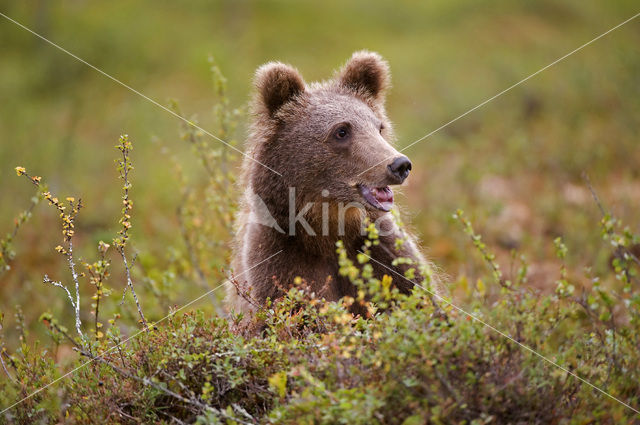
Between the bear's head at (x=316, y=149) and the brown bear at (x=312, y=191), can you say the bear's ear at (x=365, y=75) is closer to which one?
the bear's head at (x=316, y=149)

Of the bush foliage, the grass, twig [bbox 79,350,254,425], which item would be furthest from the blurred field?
twig [bbox 79,350,254,425]

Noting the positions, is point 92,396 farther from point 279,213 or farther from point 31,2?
point 31,2

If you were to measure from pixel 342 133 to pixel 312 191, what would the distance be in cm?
50

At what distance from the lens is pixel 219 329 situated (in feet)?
11.6

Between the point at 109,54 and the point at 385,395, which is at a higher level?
the point at 109,54

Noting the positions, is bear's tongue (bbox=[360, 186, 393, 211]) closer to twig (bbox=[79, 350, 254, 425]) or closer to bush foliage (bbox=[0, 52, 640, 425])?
bush foliage (bbox=[0, 52, 640, 425])

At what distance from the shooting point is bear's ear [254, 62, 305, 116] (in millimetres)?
4785

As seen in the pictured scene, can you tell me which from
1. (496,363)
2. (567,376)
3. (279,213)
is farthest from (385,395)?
(279,213)

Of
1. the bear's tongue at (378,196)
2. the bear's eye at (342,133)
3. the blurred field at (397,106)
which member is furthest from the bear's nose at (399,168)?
the blurred field at (397,106)

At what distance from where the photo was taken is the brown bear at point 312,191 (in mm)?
4402

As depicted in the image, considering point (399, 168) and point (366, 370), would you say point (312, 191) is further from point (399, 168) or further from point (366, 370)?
point (366, 370)

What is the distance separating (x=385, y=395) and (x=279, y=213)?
2026 millimetres

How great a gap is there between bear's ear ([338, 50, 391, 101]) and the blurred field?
1515mm

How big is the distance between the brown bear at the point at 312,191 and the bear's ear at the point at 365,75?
366 mm
